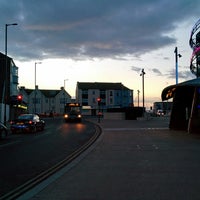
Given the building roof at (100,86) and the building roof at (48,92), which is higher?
the building roof at (100,86)

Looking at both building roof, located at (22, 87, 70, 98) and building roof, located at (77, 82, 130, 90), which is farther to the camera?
building roof, located at (77, 82, 130, 90)

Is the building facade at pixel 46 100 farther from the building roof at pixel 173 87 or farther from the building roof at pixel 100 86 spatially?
the building roof at pixel 173 87

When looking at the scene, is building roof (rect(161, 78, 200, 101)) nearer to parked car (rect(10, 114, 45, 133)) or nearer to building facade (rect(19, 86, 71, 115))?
parked car (rect(10, 114, 45, 133))

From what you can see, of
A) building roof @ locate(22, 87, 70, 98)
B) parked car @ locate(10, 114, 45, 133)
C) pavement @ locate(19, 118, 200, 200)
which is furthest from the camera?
building roof @ locate(22, 87, 70, 98)

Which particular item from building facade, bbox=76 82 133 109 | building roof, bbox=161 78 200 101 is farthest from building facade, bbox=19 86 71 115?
building roof, bbox=161 78 200 101

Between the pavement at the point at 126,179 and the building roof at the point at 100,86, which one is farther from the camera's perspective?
the building roof at the point at 100,86

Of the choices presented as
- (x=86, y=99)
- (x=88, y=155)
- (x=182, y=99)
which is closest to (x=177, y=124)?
(x=182, y=99)

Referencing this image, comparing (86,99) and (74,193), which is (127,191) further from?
(86,99)

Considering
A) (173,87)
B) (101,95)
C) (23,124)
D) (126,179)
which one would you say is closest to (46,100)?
(101,95)

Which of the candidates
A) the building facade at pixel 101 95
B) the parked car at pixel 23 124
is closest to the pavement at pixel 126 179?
the parked car at pixel 23 124

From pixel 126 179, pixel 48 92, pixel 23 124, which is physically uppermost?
pixel 48 92

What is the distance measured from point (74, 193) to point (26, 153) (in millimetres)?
8042

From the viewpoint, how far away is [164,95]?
29672 mm

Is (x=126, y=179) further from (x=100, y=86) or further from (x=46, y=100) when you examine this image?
(x=100, y=86)
